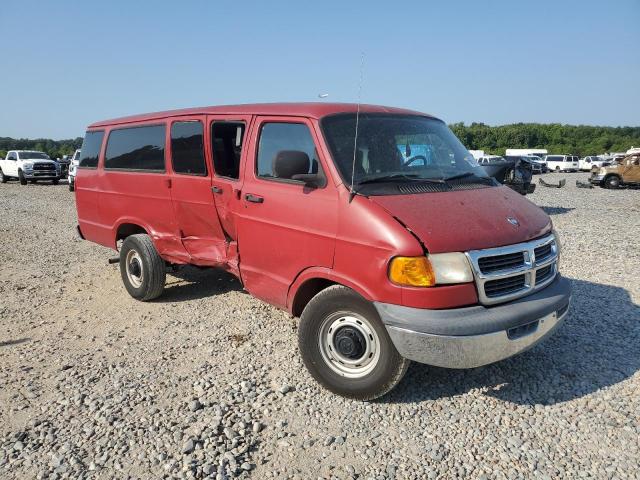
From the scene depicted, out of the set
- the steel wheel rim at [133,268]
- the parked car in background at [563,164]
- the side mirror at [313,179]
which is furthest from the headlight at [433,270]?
the parked car in background at [563,164]

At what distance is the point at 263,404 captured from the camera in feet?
11.5

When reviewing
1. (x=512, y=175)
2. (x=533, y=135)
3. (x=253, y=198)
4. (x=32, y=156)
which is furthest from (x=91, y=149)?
(x=533, y=135)

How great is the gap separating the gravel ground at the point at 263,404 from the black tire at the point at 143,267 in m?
0.17

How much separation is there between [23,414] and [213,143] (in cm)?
280

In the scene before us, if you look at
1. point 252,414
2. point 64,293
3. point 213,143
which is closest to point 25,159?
point 64,293

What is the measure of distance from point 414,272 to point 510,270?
729 millimetres

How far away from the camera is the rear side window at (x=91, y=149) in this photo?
634 cm

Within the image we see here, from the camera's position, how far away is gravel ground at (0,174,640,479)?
2.85 m

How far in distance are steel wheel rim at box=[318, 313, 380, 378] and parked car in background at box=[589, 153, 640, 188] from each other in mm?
26545

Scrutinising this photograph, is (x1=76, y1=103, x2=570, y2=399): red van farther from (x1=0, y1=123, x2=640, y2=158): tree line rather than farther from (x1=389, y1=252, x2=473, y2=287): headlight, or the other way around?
(x1=0, y1=123, x2=640, y2=158): tree line

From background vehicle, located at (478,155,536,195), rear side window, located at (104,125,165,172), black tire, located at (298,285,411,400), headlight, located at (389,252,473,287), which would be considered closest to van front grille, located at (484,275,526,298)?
headlight, located at (389,252,473,287)

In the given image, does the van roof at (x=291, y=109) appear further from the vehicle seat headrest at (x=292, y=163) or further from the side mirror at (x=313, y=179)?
the side mirror at (x=313, y=179)

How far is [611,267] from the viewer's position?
723 cm

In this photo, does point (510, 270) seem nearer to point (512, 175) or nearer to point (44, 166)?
point (512, 175)
